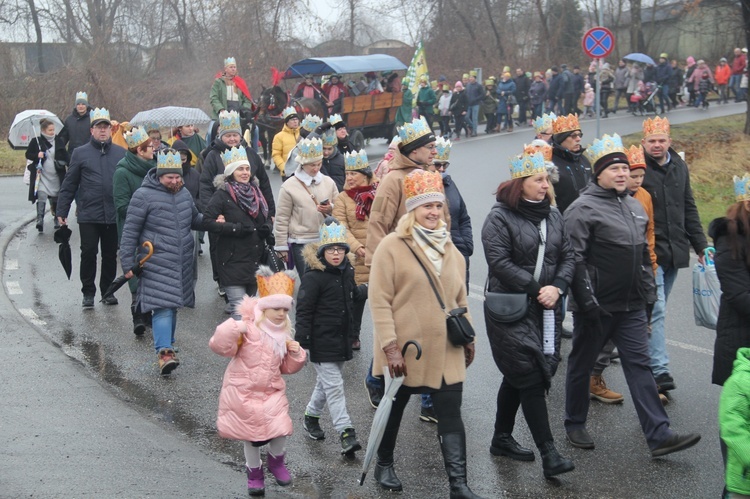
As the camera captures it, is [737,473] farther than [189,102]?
No

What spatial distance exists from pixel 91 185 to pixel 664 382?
617cm

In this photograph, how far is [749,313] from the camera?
565 centimetres

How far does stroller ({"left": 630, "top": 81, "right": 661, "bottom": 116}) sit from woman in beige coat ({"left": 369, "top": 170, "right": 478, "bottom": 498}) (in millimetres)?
31769

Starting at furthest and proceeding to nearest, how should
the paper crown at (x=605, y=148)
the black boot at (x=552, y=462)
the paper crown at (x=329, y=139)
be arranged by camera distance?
the paper crown at (x=329, y=139) < the paper crown at (x=605, y=148) < the black boot at (x=552, y=462)

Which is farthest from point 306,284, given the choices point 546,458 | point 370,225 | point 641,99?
point 641,99

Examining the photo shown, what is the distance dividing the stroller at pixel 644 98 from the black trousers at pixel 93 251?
1108 inches

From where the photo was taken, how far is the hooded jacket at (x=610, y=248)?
6.66 m

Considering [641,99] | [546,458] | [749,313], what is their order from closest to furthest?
1. [749,313]
2. [546,458]
3. [641,99]

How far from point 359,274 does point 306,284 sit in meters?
1.73

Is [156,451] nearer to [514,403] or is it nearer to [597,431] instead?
[514,403]

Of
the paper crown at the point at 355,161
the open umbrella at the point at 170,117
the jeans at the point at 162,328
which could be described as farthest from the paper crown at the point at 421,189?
the open umbrella at the point at 170,117

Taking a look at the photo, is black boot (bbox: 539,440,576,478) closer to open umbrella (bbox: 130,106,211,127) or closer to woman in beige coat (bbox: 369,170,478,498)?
woman in beige coat (bbox: 369,170,478,498)

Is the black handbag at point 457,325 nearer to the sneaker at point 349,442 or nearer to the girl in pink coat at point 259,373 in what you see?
the girl in pink coat at point 259,373

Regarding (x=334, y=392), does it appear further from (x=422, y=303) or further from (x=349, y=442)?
(x=422, y=303)
